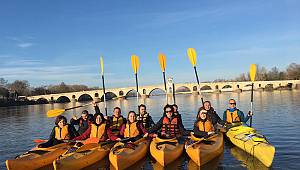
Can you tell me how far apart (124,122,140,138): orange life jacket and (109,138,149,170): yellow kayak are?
1.51 feet

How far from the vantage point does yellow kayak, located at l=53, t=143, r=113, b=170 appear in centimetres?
782

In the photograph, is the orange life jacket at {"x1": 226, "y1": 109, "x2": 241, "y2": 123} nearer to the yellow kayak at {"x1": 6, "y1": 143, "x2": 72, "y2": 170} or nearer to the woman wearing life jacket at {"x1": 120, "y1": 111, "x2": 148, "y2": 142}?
the woman wearing life jacket at {"x1": 120, "y1": 111, "x2": 148, "y2": 142}

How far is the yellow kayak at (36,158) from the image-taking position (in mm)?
7887

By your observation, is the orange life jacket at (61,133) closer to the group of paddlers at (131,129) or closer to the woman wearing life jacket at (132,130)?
the group of paddlers at (131,129)

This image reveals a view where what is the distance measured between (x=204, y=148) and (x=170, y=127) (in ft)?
7.49

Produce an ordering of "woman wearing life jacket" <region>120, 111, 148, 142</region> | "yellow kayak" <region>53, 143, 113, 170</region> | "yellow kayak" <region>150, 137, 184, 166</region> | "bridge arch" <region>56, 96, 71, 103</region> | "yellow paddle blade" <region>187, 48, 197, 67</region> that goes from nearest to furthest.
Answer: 1. "yellow kayak" <region>53, 143, 113, 170</region>
2. "yellow kayak" <region>150, 137, 184, 166</region>
3. "woman wearing life jacket" <region>120, 111, 148, 142</region>
4. "yellow paddle blade" <region>187, 48, 197, 67</region>
5. "bridge arch" <region>56, 96, 71, 103</region>

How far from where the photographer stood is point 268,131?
14320 mm

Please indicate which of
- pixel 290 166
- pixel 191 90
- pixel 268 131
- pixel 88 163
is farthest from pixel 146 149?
pixel 191 90

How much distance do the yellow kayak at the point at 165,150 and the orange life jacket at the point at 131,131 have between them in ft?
3.41

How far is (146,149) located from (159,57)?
7.51 meters

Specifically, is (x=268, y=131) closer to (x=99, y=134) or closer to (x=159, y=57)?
(x=159, y=57)

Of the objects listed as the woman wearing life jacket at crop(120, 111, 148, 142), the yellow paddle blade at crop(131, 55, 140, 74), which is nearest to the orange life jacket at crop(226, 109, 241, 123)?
the woman wearing life jacket at crop(120, 111, 148, 142)

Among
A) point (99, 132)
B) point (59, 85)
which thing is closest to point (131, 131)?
point (99, 132)

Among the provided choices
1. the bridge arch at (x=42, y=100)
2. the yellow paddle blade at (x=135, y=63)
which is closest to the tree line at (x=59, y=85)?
the bridge arch at (x=42, y=100)
